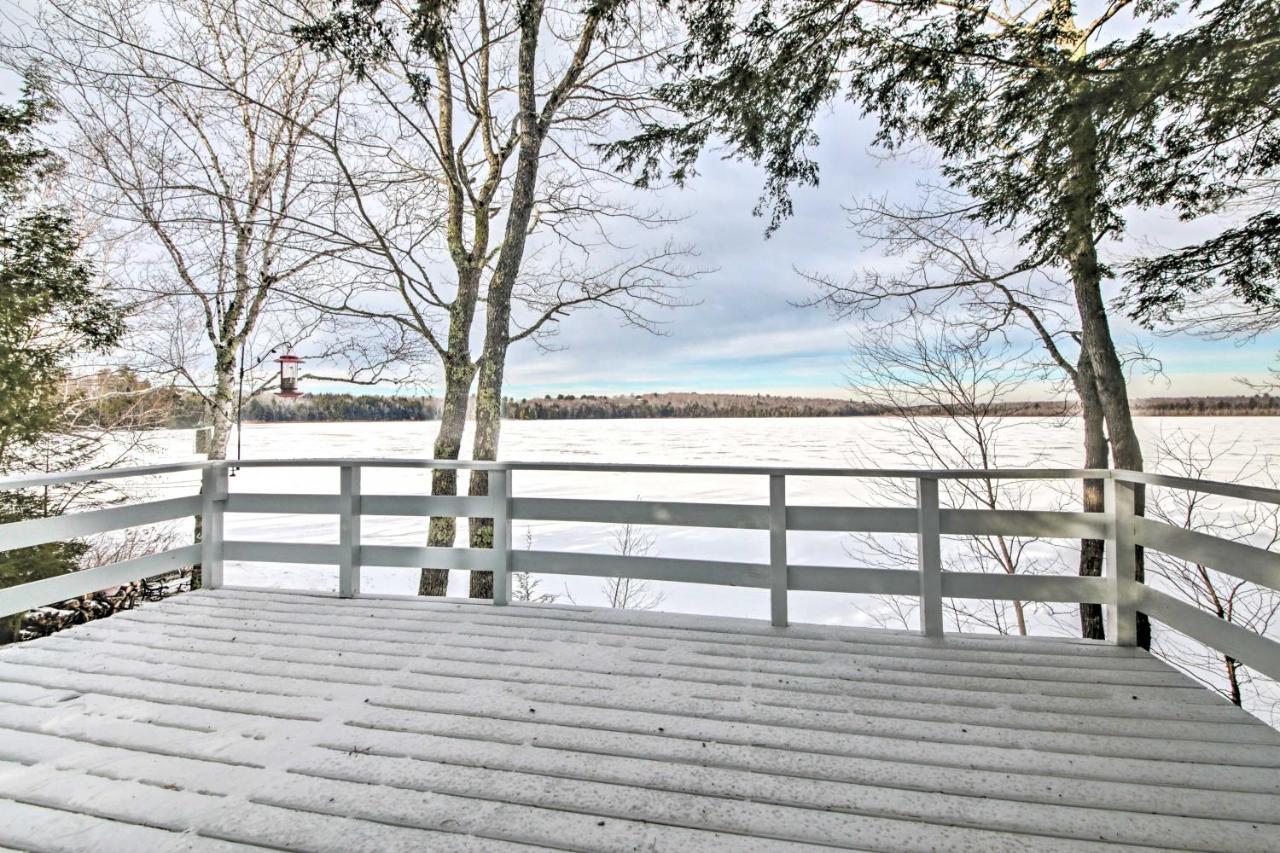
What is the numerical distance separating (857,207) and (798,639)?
5.36 metres

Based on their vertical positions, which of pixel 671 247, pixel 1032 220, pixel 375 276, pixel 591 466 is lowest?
pixel 591 466

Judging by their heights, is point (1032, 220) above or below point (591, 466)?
above

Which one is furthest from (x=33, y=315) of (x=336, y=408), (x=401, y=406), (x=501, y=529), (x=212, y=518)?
(x=501, y=529)

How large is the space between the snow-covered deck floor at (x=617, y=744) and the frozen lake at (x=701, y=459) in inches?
138

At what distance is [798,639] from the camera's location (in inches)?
115

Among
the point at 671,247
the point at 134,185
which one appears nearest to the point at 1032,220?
the point at 671,247

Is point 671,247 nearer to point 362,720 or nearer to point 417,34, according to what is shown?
point 417,34

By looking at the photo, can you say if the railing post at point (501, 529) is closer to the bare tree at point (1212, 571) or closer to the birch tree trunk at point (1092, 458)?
the birch tree trunk at point (1092, 458)

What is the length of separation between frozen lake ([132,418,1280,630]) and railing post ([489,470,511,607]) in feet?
9.17

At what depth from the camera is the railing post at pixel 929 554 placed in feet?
9.62

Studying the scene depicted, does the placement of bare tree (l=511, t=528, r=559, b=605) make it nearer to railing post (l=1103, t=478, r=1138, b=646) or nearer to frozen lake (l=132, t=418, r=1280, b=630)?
frozen lake (l=132, t=418, r=1280, b=630)

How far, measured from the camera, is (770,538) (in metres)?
3.05

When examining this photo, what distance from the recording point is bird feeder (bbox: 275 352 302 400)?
21.4 feet

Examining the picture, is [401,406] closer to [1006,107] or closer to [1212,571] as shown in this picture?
[1006,107]
